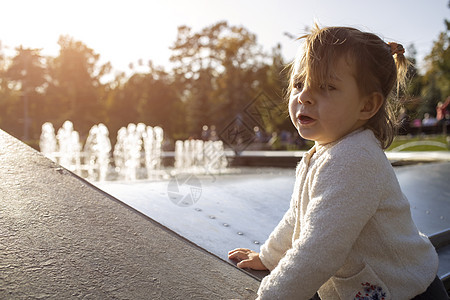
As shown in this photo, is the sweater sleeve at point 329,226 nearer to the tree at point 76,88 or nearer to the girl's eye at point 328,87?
the girl's eye at point 328,87

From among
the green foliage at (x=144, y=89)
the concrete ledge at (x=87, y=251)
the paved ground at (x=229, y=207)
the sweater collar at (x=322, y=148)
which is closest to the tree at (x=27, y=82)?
the green foliage at (x=144, y=89)

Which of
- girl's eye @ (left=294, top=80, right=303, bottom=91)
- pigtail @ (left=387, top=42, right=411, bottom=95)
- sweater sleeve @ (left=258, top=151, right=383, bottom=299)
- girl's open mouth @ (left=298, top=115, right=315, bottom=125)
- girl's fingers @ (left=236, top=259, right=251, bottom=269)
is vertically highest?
pigtail @ (left=387, top=42, right=411, bottom=95)

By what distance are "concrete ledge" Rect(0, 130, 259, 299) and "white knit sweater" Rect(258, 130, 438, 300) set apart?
27 cm

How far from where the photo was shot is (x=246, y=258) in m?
1.53

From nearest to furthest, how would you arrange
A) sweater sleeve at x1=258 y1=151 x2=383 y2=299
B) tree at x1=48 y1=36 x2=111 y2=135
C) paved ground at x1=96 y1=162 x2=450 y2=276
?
1. sweater sleeve at x1=258 y1=151 x2=383 y2=299
2. paved ground at x1=96 y1=162 x2=450 y2=276
3. tree at x1=48 y1=36 x2=111 y2=135

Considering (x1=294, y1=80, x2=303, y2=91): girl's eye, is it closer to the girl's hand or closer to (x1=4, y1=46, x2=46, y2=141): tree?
the girl's hand

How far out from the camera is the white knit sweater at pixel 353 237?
1.06 m

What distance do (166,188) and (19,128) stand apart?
31.1 metres

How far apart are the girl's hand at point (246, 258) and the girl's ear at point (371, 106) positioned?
0.63 meters

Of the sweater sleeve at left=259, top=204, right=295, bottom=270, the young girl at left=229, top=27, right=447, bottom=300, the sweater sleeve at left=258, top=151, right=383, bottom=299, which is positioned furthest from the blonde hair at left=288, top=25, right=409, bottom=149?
the sweater sleeve at left=259, top=204, right=295, bottom=270

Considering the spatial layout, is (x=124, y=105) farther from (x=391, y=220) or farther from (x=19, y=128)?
(x=391, y=220)

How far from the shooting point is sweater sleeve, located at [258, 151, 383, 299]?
105 centimetres

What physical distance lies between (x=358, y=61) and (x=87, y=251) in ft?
3.21

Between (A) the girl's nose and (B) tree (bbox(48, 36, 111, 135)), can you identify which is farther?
(B) tree (bbox(48, 36, 111, 135))
